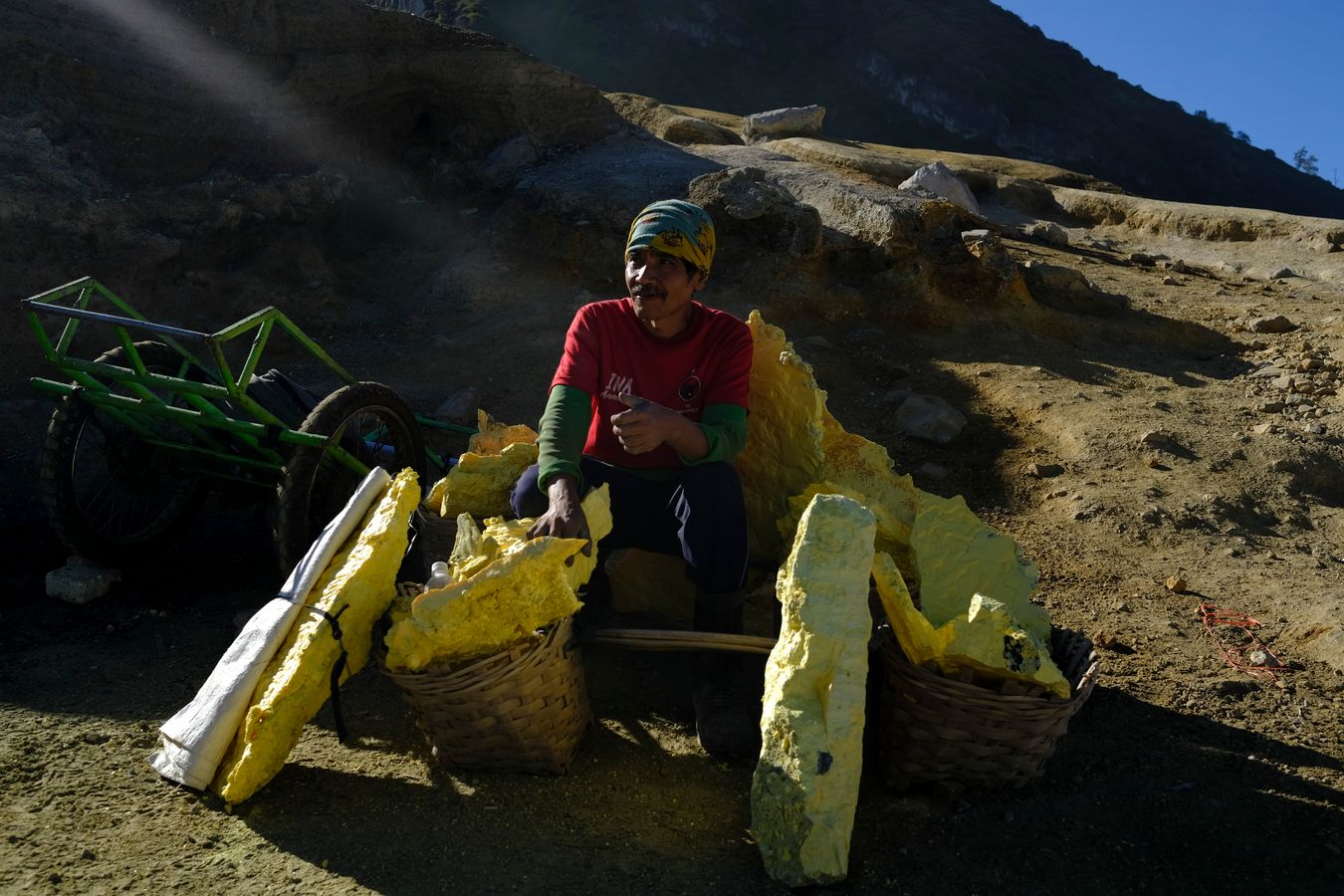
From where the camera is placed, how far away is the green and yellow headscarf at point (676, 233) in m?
2.82

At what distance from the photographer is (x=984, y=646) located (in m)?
2.31

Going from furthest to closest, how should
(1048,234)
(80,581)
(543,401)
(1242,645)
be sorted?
1. (1048,234)
2. (543,401)
3. (80,581)
4. (1242,645)

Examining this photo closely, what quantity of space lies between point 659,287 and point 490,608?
1051mm

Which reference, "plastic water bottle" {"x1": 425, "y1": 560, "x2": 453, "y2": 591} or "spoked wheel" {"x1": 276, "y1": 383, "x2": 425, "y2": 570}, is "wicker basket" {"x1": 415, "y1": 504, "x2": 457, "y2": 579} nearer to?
"spoked wheel" {"x1": 276, "y1": 383, "x2": 425, "y2": 570}

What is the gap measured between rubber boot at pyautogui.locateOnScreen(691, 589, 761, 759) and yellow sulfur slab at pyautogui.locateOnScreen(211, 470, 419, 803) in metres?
0.83

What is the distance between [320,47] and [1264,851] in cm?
925

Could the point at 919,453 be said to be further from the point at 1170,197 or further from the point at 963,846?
the point at 1170,197

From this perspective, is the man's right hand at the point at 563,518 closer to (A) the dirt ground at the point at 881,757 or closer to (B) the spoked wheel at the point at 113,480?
(A) the dirt ground at the point at 881,757

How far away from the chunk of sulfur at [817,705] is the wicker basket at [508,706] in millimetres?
533

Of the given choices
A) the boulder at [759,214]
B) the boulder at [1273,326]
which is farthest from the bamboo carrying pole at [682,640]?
the boulder at [1273,326]

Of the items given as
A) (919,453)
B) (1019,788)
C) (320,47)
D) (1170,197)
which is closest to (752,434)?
(1019,788)

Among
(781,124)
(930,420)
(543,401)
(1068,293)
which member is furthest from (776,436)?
(781,124)

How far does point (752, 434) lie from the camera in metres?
3.30

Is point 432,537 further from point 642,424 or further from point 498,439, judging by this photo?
point 642,424
